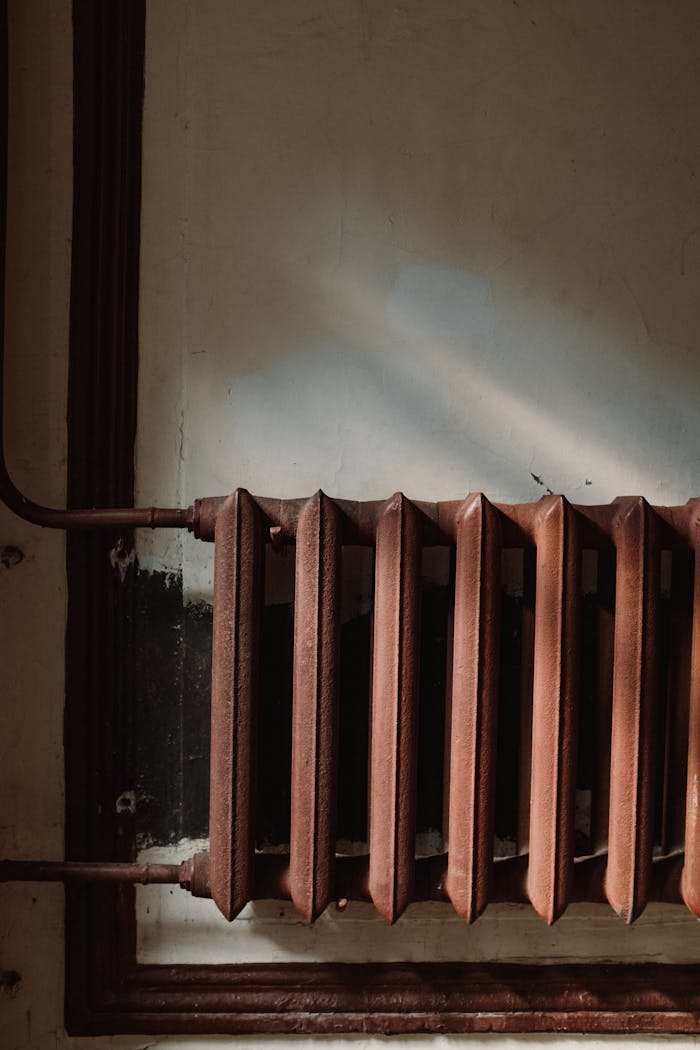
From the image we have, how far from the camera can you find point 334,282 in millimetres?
983

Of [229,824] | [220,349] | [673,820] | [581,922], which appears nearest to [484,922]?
[581,922]

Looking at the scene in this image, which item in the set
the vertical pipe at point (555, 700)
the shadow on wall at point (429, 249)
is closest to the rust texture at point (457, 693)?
the vertical pipe at point (555, 700)

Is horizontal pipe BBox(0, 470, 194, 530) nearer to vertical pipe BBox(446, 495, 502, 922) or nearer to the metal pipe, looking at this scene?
the metal pipe

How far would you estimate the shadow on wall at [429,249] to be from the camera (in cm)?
98

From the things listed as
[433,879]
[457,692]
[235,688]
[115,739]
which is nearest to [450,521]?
[457,692]

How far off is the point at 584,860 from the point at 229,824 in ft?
1.42

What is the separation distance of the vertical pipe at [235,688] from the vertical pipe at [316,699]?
0.05m

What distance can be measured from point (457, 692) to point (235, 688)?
25 cm

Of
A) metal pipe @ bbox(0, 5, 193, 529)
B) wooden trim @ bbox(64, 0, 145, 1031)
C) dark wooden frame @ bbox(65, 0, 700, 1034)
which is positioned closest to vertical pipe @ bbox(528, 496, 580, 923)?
dark wooden frame @ bbox(65, 0, 700, 1034)

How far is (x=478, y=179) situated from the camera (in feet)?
3.23

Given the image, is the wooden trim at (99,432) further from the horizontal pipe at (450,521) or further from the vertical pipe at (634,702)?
the vertical pipe at (634,702)

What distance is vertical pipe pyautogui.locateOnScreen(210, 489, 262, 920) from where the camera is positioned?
0.84 meters

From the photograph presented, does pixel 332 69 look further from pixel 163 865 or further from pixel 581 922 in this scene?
pixel 581 922

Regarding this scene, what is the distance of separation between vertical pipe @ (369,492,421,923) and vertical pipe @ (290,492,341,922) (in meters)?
0.05
